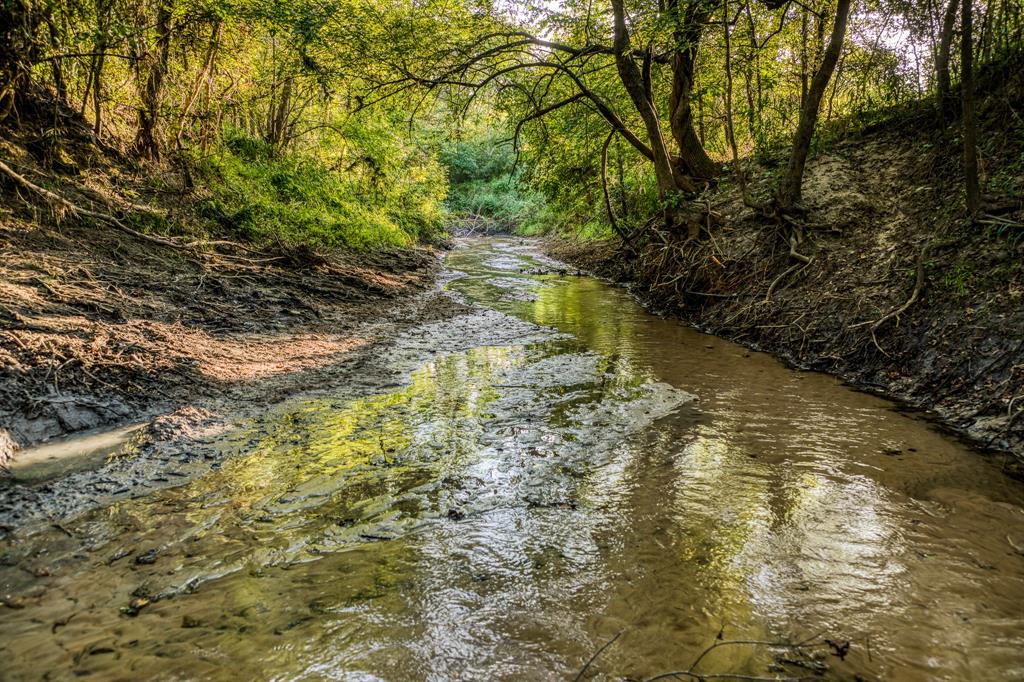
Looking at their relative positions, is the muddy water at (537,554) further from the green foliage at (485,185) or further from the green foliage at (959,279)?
the green foliage at (485,185)

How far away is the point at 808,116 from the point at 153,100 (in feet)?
35.7

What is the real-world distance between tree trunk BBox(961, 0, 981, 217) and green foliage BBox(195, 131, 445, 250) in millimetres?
10017

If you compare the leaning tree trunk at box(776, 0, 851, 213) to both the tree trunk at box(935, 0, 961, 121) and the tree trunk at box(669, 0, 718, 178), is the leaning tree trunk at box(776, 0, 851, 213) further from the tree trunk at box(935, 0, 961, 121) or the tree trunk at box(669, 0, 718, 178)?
the tree trunk at box(669, 0, 718, 178)

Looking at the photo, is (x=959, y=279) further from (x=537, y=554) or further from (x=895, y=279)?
(x=537, y=554)

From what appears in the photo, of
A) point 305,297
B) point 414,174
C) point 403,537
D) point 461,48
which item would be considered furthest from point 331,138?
point 403,537

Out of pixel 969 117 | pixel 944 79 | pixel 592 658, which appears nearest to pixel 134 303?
pixel 592 658

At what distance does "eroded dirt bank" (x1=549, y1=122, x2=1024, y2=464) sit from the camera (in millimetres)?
5082

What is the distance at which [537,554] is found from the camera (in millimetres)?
3027

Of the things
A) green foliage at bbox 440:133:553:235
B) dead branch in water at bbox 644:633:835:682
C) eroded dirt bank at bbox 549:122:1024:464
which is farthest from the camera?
green foliage at bbox 440:133:553:235

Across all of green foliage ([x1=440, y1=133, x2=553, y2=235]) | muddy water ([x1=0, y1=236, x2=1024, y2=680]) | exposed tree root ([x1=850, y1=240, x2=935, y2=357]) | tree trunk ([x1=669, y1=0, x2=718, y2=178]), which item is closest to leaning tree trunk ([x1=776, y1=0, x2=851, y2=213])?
tree trunk ([x1=669, y1=0, x2=718, y2=178])

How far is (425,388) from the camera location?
583cm

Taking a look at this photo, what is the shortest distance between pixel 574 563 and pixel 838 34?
8391 millimetres

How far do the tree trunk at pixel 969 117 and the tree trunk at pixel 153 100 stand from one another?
35.5ft

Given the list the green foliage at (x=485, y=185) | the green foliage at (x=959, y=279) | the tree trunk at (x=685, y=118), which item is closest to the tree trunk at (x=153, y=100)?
the tree trunk at (x=685, y=118)
